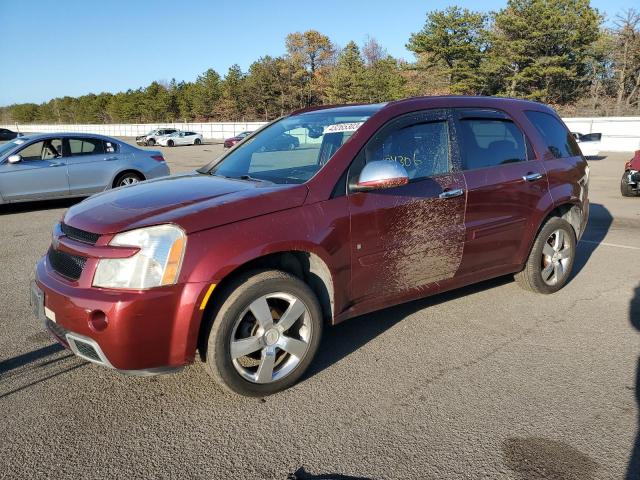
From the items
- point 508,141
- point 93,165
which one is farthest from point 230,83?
point 508,141

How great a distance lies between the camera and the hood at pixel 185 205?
116 inches

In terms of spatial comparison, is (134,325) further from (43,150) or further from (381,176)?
(43,150)

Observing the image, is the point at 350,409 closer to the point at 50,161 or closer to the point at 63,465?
the point at 63,465

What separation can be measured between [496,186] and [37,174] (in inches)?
346

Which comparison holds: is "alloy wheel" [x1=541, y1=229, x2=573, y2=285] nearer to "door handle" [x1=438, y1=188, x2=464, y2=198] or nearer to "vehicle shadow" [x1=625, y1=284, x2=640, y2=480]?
"vehicle shadow" [x1=625, y1=284, x2=640, y2=480]

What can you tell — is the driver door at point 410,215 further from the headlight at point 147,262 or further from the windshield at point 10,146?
the windshield at point 10,146

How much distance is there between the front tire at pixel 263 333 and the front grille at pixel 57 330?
83 centimetres

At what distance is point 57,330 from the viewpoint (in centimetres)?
304

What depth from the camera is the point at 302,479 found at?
246 centimetres

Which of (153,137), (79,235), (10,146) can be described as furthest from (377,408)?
(153,137)

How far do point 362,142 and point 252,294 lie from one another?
1.34m

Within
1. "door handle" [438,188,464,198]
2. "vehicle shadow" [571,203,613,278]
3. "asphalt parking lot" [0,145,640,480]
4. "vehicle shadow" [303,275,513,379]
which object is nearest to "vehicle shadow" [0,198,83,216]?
"asphalt parking lot" [0,145,640,480]

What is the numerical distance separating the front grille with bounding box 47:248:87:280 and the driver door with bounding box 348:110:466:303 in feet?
5.44

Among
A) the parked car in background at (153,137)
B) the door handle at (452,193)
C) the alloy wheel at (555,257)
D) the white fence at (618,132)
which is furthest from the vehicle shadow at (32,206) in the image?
the parked car in background at (153,137)
